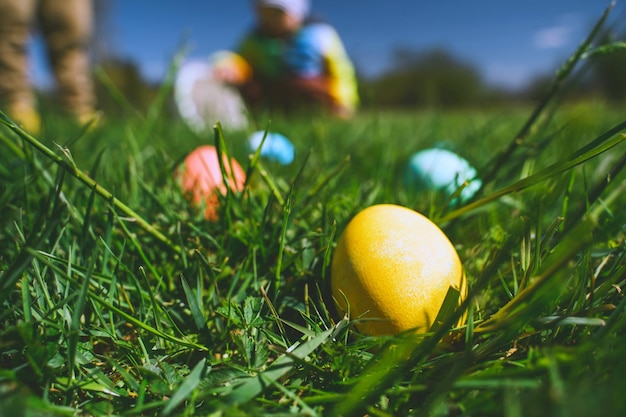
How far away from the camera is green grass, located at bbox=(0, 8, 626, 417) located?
482 millimetres

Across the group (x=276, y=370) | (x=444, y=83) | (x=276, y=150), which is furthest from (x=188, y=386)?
(x=444, y=83)

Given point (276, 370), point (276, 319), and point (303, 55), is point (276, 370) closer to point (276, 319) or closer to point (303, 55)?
point (276, 319)

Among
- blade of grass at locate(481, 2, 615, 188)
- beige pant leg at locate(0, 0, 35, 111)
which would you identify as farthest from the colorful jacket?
blade of grass at locate(481, 2, 615, 188)

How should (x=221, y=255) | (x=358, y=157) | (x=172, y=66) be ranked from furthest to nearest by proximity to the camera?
(x=358, y=157) < (x=172, y=66) < (x=221, y=255)

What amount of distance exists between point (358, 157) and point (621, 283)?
96cm

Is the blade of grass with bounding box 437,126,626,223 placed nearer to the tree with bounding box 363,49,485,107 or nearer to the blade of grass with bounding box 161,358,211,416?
the blade of grass with bounding box 161,358,211,416

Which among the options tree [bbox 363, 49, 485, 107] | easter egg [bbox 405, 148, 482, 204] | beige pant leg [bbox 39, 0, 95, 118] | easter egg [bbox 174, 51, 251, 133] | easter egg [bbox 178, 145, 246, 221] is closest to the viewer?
easter egg [bbox 178, 145, 246, 221]

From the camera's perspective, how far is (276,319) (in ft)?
2.01

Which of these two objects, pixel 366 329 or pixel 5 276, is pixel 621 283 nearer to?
pixel 366 329

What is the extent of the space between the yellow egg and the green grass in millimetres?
38

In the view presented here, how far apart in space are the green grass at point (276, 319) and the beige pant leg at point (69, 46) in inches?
105

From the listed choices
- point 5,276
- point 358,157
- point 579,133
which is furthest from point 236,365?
point 579,133

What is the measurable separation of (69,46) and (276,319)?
11.2 feet

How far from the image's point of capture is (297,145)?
68.1 inches
